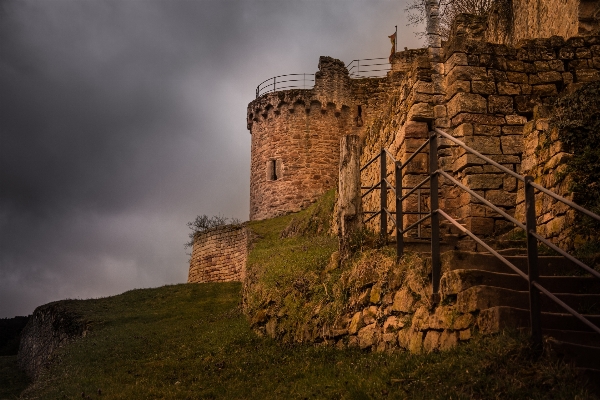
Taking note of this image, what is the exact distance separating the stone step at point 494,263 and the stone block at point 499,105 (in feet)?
11.8

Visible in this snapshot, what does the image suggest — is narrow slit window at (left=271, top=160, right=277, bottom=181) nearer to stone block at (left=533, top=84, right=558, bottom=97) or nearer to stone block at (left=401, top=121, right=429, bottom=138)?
stone block at (left=401, top=121, right=429, bottom=138)

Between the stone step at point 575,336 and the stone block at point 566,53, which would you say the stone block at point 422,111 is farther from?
the stone step at point 575,336

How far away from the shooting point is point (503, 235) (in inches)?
366

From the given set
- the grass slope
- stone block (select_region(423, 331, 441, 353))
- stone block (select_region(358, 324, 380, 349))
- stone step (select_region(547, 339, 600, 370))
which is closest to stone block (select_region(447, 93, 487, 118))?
stone block (select_region(358, 324, 380, 349))

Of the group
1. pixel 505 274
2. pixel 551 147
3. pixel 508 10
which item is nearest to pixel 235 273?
pixel 508 10

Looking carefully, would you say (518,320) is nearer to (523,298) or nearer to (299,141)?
(523,298)

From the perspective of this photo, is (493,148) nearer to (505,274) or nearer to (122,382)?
(505,274)

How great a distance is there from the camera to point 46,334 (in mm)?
20766

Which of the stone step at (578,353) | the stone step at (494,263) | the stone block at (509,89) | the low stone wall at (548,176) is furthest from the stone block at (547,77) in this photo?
the stone step at (578,353)

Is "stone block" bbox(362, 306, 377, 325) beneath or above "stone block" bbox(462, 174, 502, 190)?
beneath

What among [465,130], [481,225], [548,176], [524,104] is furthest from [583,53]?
[481,225]

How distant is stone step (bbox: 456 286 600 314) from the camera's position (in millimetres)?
5785

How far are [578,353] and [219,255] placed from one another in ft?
78.1

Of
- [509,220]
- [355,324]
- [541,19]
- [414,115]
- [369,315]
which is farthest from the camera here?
[541,19]
